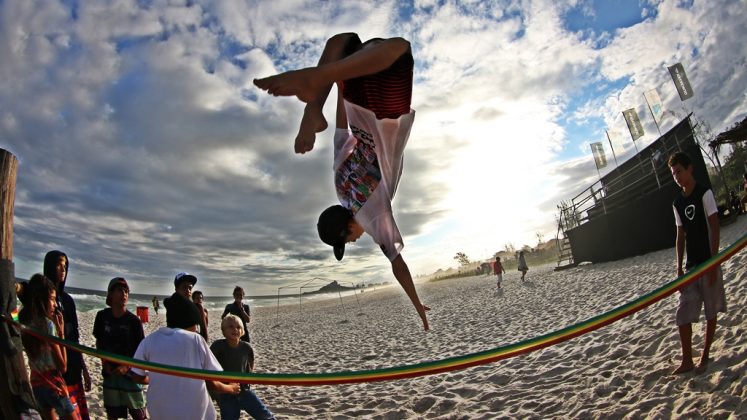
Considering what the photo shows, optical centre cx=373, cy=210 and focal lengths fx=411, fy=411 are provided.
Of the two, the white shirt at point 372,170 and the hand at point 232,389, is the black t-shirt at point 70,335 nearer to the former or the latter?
the hand at point 232,389

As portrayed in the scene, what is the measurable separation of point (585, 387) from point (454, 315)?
34.3 ft

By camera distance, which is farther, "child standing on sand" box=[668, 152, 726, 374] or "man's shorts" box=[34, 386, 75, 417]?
"child standing on sand" box=[668, 152, 726, 374]

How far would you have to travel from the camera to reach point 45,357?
304cm

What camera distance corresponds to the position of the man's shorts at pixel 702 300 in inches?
151

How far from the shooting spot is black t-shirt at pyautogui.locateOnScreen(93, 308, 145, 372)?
3.92m

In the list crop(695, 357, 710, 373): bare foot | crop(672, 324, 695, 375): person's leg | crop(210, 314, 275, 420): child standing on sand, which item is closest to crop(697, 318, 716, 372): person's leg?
crop(695, 357, 710, 373): bare foot

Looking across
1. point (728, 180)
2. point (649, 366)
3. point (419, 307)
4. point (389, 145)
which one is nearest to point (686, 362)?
point (649, 366)

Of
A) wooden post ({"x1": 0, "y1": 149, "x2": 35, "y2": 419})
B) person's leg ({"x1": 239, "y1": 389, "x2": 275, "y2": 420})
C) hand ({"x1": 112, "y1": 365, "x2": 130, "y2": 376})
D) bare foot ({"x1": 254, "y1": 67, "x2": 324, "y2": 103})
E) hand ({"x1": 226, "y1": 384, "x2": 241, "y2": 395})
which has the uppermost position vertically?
bare foot ({"x1": 254, "y1": 67, "x2": 324, "y2": 103})

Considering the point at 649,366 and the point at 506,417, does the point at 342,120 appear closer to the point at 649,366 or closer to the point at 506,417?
the point at 506,417

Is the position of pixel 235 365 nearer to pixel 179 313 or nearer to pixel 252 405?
pixel 252 405

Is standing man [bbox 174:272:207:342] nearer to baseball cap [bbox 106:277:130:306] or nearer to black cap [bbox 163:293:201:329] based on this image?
baseball cap [bbox 106:277:130:306]

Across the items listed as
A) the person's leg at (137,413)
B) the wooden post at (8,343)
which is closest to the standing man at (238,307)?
the person's leg at (137,413)

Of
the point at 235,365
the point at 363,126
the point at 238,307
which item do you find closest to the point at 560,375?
the point at 235,365

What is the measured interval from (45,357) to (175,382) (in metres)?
1.20
